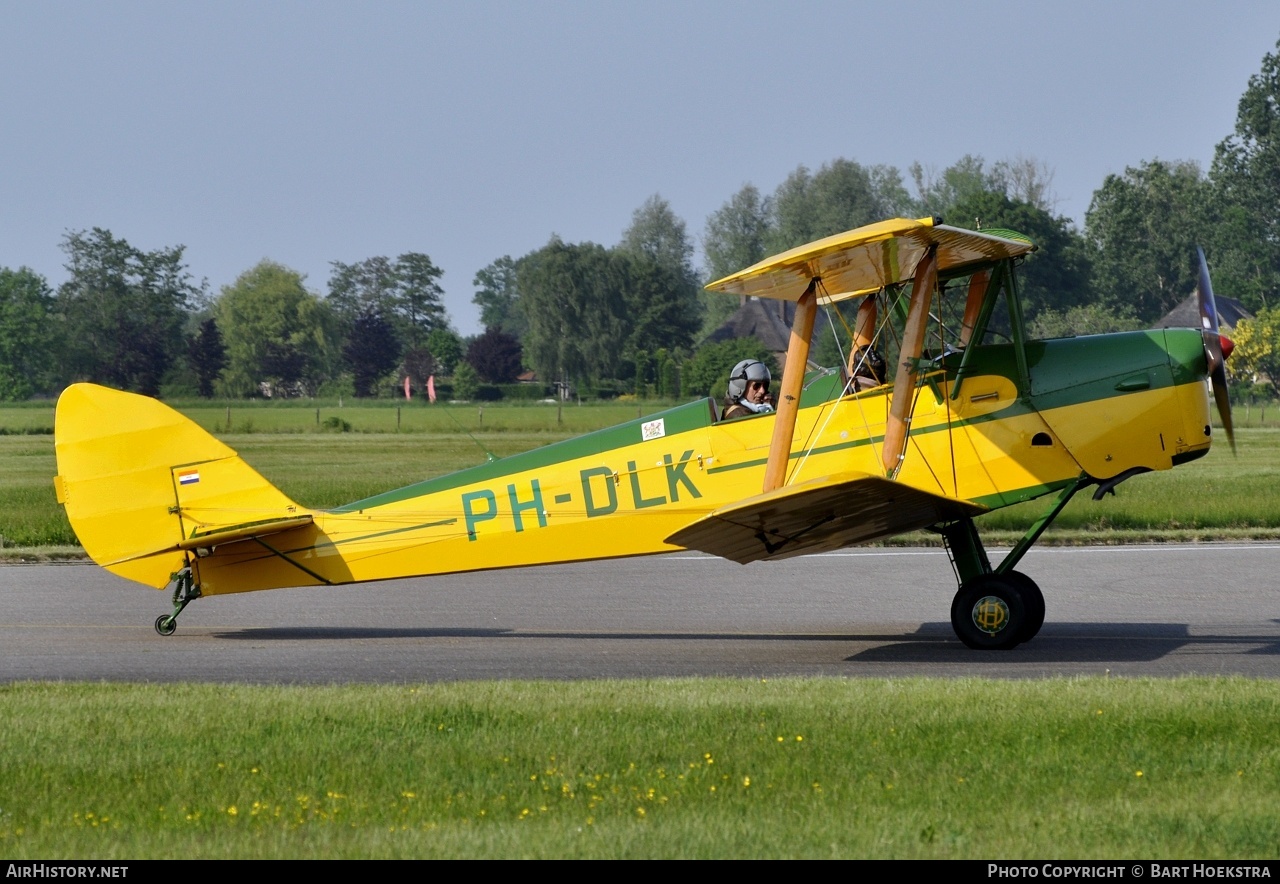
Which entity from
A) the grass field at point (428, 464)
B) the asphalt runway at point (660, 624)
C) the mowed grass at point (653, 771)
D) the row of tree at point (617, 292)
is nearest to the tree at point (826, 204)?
the row of tree at point (617, 292)

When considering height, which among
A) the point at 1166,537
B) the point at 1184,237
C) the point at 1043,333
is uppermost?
the point at 1184,237

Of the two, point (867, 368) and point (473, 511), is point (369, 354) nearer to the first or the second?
point (473, 511)

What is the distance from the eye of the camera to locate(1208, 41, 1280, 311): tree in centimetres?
5812

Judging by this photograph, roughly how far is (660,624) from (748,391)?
2.30m

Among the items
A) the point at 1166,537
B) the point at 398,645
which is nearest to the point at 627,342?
the point at 1166,537

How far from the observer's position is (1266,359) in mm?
49469

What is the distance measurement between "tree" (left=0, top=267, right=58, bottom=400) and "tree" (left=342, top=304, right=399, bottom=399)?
13.3 meters

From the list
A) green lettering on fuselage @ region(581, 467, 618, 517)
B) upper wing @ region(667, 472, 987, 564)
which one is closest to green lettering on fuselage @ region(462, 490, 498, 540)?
green lettering on fuselage @ region(581, 467, 618, 517)

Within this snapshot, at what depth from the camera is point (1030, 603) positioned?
30.2 feet

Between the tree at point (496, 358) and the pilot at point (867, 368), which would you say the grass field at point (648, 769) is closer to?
the pilot at point (867, 368)

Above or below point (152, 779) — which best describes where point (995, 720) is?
below

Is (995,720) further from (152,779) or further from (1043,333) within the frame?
(1043,333)

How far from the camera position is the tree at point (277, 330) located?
143ft
